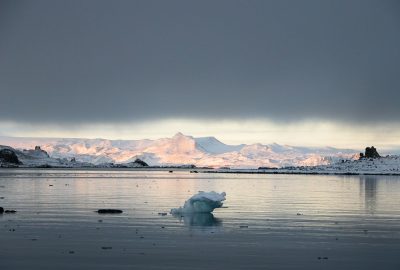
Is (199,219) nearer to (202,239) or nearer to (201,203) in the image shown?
(201,203)

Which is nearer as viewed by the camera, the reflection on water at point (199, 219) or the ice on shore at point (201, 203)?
the reflection on water at point (199, 219)

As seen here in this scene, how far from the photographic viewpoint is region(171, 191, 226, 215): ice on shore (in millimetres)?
40469

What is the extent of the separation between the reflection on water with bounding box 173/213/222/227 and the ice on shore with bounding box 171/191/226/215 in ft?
1.57

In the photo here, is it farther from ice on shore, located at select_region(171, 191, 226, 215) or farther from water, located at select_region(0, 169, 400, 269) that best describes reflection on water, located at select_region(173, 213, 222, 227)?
ice on shore, located at select_region(171, 191, 226, 215)

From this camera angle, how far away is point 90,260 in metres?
22.3

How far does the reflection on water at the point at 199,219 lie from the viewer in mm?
34781

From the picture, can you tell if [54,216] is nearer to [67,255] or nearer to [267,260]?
[67,255]

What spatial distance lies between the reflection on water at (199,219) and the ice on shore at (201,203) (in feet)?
1.57

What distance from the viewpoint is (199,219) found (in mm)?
37875

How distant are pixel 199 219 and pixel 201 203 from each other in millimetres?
3437

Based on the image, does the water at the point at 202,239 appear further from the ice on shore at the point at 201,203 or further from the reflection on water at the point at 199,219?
the ice on shore at the point at 201,203

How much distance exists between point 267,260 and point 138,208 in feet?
78.7

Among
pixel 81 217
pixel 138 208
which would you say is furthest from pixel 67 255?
pixel 138 208

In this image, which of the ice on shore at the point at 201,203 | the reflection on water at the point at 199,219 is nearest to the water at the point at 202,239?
the reflection on water at the point at 199,219
